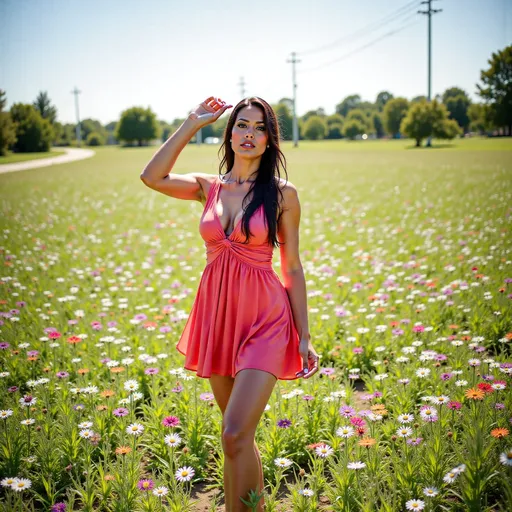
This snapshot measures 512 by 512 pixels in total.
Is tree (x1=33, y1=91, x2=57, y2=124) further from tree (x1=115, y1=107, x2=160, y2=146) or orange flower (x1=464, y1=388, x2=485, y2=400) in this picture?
orange flower (x1=464, y1=388, x2=485, y2=400)

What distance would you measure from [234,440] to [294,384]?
1903 mm

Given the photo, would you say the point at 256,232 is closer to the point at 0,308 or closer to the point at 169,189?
the point at 169,189

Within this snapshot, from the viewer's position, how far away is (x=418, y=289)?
20.8 ft

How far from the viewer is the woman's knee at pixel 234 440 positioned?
2.28 metres

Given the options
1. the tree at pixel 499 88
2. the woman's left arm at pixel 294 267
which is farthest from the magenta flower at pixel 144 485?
the tree at pixel 499 88

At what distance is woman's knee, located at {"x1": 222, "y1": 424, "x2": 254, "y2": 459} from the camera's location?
2.28m

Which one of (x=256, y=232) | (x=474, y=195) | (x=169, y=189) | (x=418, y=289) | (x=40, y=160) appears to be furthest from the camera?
(x=40, y=160)

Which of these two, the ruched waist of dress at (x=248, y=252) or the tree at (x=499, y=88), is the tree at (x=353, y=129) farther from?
the ruched waist of dress at (x=248, y=252)

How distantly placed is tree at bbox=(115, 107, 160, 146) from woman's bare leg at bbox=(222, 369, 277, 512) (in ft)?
320

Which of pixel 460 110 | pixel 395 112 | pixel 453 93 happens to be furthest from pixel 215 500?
pixel 453 93

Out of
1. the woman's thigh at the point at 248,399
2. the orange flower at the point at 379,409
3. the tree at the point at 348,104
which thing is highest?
the tree at the point at 348,104

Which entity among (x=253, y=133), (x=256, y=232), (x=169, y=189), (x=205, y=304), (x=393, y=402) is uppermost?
(x=253, y=133)

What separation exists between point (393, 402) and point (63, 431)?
84.7 inches

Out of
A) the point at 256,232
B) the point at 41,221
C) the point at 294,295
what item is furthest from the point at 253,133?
the point at 41,221
